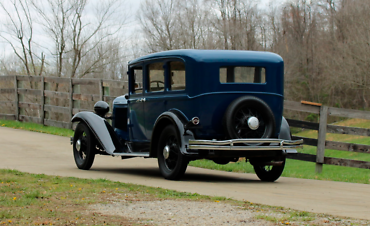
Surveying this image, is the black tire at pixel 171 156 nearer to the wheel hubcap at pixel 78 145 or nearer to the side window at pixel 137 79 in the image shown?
the side window at pixel 137 79

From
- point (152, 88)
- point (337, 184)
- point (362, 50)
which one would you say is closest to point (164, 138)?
point (152, 88)

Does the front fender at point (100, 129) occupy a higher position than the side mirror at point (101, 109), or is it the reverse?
the side mirror at point (101, 109)

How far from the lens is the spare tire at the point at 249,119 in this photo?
25.1 ft

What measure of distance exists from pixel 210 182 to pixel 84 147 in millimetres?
2813

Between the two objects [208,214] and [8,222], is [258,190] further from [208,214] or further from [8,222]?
[8,222]

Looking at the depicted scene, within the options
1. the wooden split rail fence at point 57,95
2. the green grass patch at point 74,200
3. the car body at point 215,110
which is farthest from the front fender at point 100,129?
the wooden split rail fence at point 57,95

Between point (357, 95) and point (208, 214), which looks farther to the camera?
point (357, 95)

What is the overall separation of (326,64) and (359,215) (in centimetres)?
3947

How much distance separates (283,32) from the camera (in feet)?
173

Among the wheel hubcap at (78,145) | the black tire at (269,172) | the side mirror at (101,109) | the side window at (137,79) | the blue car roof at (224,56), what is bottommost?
the black tire at (269,172)

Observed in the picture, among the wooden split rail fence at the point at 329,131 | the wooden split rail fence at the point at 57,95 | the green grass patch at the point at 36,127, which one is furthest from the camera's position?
the green grass patch at the point at 36,127

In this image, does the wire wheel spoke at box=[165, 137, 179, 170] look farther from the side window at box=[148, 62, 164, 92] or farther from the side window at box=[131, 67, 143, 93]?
the side window at box=[131, 67, 143, 93]

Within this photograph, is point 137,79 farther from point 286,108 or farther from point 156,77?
point 286,108

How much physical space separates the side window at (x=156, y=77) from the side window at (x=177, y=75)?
281 mm
